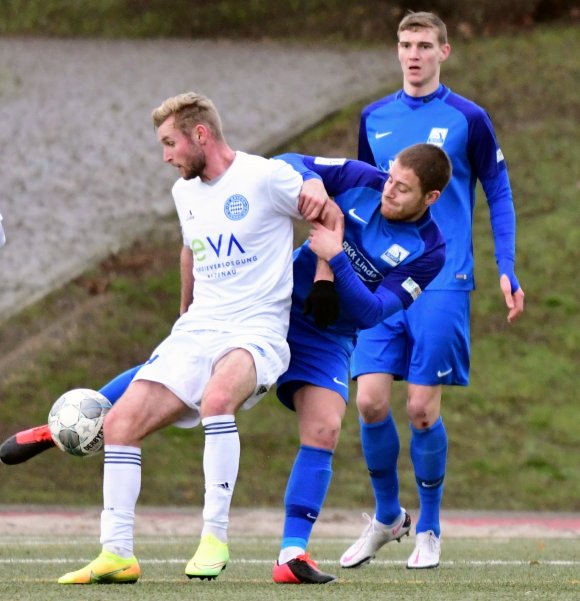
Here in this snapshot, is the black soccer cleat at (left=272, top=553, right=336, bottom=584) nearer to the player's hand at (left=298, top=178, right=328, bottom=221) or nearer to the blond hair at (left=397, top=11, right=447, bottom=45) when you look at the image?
the player's hand at (left=298, top=178, right=328, bottom=221)

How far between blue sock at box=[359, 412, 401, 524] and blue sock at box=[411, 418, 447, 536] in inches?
4.5

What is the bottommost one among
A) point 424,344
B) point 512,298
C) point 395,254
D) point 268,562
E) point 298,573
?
point 268,562

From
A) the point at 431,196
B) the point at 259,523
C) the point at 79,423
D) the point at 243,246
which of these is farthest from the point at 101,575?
the point at 259,523

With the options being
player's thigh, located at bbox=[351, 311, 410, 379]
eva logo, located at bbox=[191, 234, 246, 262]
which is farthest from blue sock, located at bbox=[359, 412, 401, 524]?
eva logo, located at bbox=[191, 234, 246, 262]

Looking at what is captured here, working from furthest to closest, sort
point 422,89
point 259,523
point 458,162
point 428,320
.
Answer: point 259,523 < point 422,89 < point 458,162 < point 428,320

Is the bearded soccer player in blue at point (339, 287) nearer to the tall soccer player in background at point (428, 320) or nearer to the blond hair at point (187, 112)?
the blond hair at point (187, 112)

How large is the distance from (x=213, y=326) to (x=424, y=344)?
1.64 metres

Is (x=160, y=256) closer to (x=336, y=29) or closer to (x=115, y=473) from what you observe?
(x=336, y=29)

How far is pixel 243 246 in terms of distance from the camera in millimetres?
6230

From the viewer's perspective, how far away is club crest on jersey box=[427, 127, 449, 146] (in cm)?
758

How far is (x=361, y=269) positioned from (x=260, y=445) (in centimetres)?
724

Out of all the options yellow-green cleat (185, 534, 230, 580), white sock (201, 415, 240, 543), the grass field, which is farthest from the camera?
white sock (201, 415, 240, 543)

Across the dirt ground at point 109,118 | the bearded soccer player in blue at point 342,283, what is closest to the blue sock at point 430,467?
the bearded soccer player in blue at point 342,283

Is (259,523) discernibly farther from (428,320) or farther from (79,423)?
(79,423)
